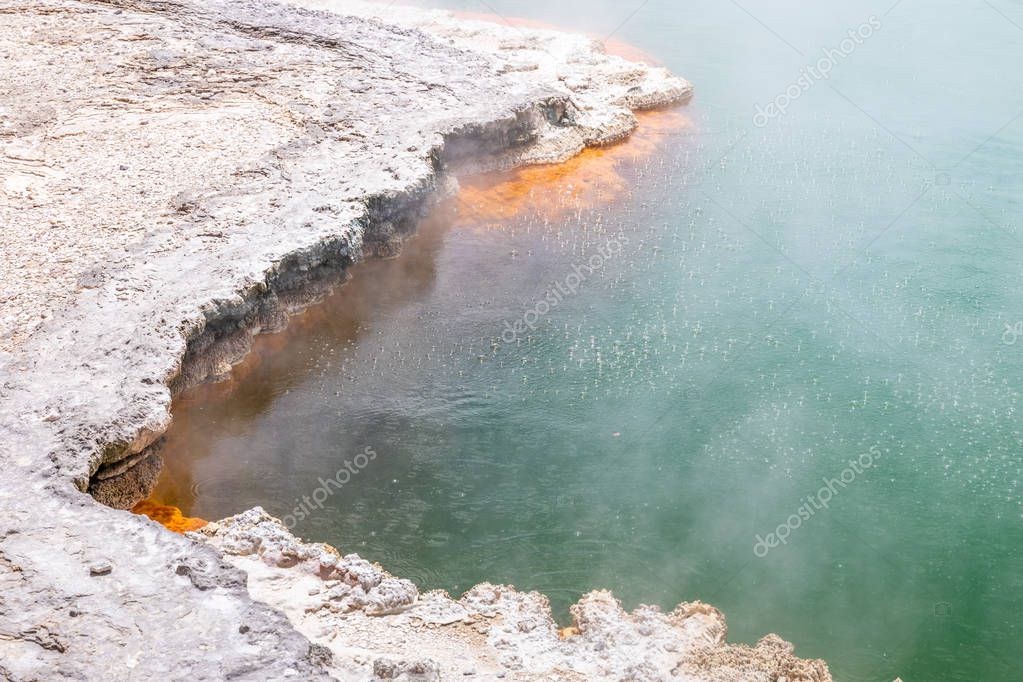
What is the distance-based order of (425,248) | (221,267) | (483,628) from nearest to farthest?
(483,628)
(221,267)
(425,248)

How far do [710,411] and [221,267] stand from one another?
12.0 feet

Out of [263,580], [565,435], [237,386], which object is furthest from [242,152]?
[263,580]

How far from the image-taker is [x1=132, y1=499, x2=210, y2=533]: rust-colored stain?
18.9ft

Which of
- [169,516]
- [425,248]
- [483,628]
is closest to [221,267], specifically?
[169,516]

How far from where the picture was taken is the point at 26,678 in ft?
13.0

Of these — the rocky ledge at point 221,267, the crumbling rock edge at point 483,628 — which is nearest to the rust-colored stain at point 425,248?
the rocky ledge at point 221,267

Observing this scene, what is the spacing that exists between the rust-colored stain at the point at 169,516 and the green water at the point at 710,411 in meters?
0.22

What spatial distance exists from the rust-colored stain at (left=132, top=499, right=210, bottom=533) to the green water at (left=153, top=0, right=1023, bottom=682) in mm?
222

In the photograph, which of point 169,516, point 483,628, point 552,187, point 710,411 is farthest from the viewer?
point 552,187

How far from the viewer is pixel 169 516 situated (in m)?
5.83

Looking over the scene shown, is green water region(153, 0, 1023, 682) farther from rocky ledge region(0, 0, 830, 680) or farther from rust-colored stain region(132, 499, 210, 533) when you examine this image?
rocky ledge region(0, 0, 830, 680)

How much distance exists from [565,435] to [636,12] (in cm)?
1035

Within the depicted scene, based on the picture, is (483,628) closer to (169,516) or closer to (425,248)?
(169,516)

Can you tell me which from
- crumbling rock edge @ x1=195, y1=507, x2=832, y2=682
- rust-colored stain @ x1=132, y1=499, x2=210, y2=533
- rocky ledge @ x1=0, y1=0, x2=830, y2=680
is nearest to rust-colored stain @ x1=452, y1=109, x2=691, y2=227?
rocky ledge @ x1=0, y1=0, x2=830, y2=680
